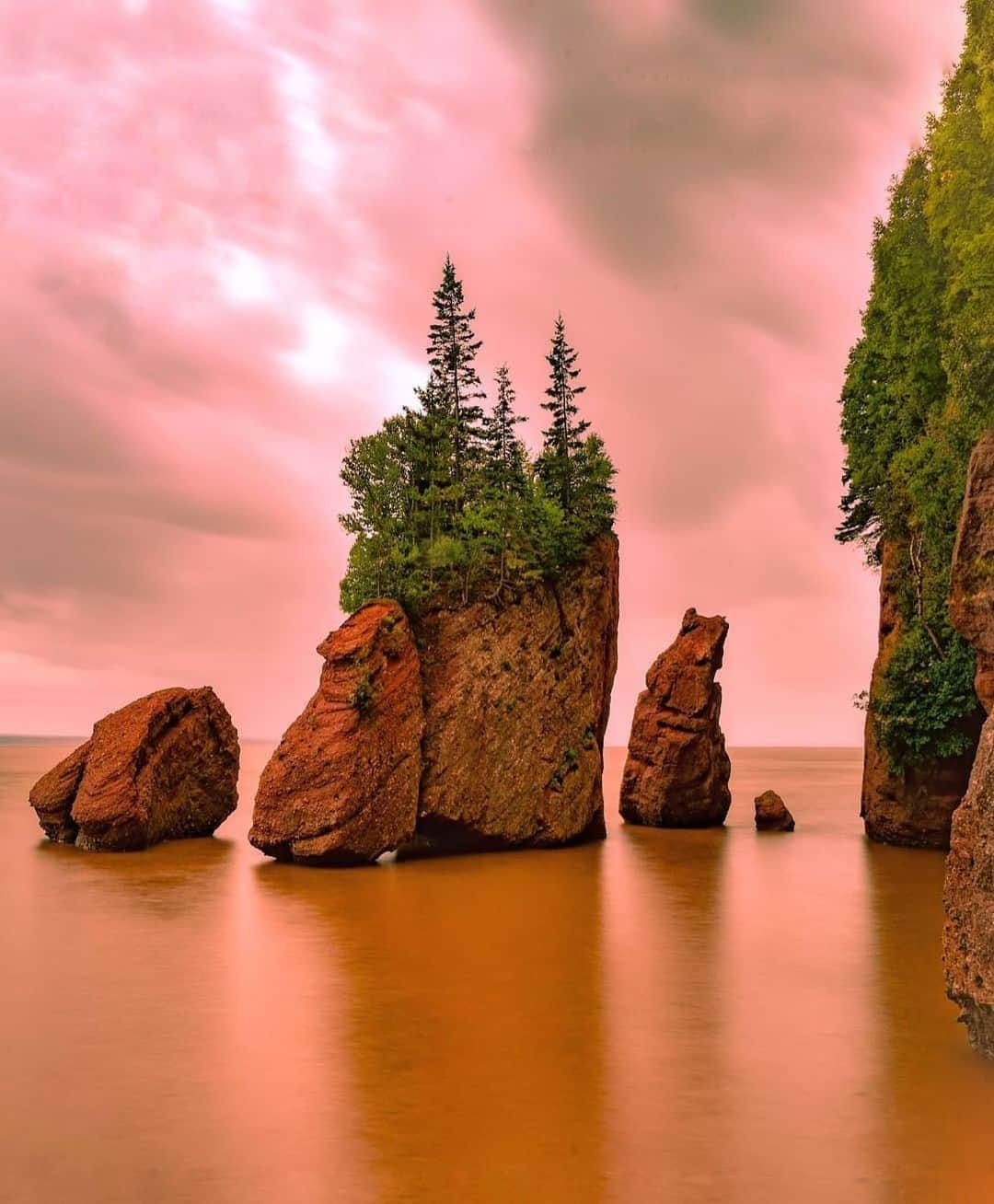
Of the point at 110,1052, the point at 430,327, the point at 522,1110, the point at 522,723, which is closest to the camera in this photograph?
the point at 522,1110

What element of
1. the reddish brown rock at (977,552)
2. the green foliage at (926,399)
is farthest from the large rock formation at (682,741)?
the reddish brown rock at (977,552)

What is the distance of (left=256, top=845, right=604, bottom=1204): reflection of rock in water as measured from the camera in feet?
29.2

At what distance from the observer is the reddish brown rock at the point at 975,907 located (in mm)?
11156

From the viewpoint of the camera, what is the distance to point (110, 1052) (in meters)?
12.1

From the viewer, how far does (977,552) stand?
17.4 m

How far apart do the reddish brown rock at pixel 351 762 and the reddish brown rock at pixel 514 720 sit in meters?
1.14

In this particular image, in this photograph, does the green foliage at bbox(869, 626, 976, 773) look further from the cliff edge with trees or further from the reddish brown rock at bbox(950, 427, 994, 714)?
the reddish brown rock at bbox(950, 427, 994, 714)

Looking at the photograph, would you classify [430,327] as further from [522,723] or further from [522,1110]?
[522,1110]

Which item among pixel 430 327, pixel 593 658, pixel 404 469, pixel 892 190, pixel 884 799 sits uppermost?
pixel 892 190

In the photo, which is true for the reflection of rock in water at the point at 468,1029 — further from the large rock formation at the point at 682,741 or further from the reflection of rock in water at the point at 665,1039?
Answer: the large rock formation at the point at 682,741

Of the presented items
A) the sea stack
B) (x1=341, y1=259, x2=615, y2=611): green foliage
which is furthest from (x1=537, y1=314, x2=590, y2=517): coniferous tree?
the sea stack

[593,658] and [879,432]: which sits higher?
[879,432]

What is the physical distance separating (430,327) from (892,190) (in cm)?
1742

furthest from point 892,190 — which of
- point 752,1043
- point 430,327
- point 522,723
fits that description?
point 752,1043
